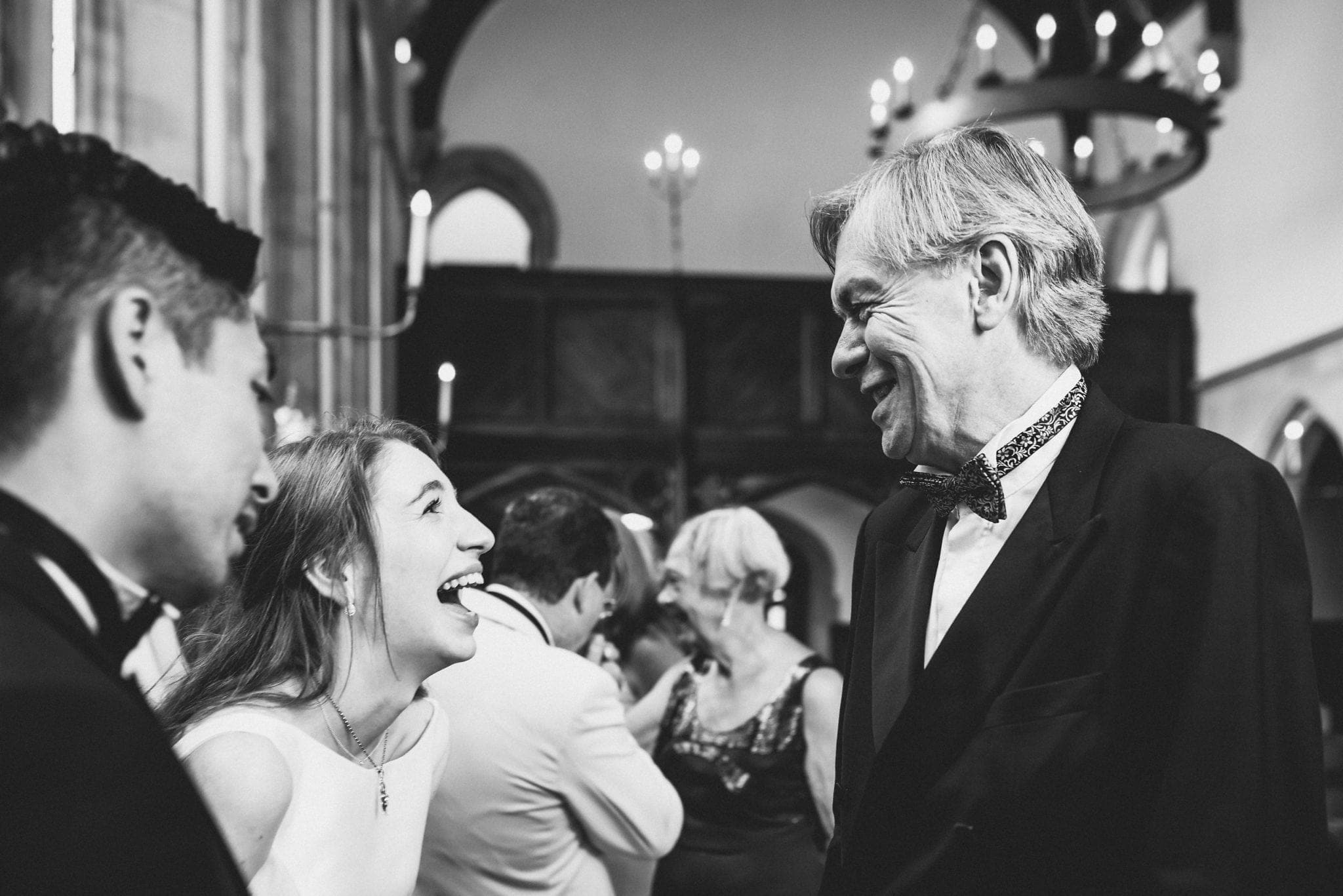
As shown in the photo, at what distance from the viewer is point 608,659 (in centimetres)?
445

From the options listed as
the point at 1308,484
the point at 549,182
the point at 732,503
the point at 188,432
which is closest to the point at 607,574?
the point at 188,432

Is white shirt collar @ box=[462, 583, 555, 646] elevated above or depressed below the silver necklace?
above

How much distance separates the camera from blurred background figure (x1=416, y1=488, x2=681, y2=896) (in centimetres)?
265

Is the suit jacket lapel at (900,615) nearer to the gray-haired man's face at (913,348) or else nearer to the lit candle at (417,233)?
the gray-haired man's face at (913,348)

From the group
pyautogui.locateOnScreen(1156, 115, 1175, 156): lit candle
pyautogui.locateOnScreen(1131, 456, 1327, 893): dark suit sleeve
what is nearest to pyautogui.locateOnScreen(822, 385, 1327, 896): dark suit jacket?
pyautogui.locateOnScreen(1131, 456, 1327, 893): dark suit sleeve

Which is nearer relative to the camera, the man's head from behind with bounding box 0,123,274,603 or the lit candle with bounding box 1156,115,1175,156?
the man's head from behind with bounding box 0,123,274,603

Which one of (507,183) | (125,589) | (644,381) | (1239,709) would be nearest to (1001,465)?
(1239,709)

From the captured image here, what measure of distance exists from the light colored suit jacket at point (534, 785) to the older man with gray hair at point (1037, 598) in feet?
2.50

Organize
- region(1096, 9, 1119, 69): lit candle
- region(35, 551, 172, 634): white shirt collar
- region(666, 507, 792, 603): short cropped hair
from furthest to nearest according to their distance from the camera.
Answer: region(1096, 9, 1119, 69): lit candle → region(666, 507, 792, 603): short cropped hair → region(35, 551, 172, 634): white shirt collar

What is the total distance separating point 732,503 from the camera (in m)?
12.9

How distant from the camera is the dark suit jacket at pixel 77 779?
0.89m

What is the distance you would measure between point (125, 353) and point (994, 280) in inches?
47.6

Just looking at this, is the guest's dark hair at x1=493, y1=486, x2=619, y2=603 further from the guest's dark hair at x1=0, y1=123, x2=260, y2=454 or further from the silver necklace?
the guest's dark hair at x1=0, y1=123, x2=260, y2=454

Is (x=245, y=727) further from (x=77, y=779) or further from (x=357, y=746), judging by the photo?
(x=77, y=779)
